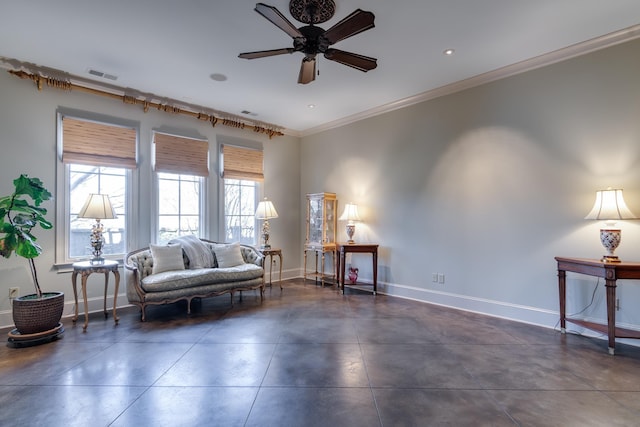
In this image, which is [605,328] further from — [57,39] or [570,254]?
[57,39]

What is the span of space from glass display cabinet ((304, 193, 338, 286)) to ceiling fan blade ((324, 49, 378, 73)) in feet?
9.39

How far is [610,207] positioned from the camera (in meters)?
2.78

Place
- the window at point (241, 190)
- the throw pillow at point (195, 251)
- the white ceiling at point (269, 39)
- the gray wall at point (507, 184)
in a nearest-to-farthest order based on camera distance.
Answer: the white ceiling at point (269, 39), the gray wall at point (507, 184), the throw pillow at point (195, 251), the window at point (241, 190)

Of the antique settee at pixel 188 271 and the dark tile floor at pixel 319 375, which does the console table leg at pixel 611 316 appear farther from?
the antique settee at pixel 188 271

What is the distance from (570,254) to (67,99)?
6040 mm

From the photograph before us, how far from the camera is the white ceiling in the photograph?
256cm

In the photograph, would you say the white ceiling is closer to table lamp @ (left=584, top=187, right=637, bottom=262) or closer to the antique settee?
table lamp @ (left=584, top=187, right=637, bottom=262)

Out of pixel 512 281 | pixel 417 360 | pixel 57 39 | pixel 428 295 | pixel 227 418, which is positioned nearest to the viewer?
pixel 227 418

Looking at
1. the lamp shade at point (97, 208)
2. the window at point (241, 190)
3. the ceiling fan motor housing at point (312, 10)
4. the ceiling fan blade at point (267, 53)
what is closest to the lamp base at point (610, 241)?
the ceiling fan motor housing at point (312, 10)

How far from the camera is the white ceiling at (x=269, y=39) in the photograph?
256 centimetres

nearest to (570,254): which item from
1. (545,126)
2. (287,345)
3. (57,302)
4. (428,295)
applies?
(545,126)

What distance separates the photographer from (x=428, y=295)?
Result: 14.3ft

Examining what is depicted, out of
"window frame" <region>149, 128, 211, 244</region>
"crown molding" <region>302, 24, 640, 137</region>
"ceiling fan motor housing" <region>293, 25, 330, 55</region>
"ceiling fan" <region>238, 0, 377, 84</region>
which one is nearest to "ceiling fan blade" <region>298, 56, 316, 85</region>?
"ceiling fan" <region>238, 0, 377, 84</region>

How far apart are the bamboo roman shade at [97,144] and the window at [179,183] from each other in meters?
0.35
